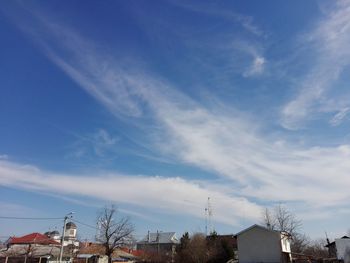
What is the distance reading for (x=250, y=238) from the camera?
5119cm

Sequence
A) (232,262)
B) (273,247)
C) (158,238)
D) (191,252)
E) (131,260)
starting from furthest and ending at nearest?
(158,238)
(131,260)
(191,252)
(232,262)
(273,247)

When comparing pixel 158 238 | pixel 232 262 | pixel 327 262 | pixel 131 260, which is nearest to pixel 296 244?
pixel 327 262

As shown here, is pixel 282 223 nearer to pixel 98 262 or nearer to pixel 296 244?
pixel 296 244

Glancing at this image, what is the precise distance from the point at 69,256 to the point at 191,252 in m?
22.9

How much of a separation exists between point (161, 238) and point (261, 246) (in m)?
64.0

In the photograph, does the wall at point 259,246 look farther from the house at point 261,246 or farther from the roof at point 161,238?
the roof at point 161,238

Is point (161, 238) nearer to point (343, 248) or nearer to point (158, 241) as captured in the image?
point (158, 241)

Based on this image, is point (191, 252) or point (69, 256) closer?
point (69, 256)

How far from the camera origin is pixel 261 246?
50.0 m

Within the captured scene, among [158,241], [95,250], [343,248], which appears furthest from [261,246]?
[158,241]

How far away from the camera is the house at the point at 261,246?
48.7m

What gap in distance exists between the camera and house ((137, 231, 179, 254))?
344ft

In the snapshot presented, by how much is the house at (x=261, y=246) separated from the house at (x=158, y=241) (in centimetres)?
5560

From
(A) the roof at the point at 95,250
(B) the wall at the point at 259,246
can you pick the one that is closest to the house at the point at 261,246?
(B) the wall at the point at 259,246
